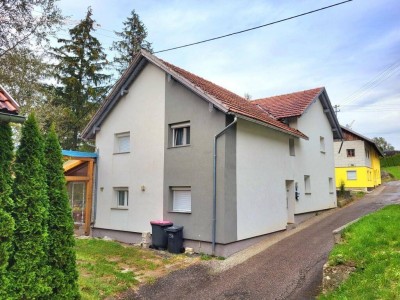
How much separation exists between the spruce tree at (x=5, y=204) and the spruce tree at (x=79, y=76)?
813 inches

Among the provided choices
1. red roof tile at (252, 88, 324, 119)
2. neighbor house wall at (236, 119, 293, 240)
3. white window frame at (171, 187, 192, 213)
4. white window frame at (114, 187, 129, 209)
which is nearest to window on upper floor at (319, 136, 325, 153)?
red roof tile at (252, 88, 324, 119)

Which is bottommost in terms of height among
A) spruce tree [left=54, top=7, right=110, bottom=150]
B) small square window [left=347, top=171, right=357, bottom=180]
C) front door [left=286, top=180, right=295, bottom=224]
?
front door [left=286, top=180, right=295, bottom=224]

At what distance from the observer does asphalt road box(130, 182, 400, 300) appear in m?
8.06

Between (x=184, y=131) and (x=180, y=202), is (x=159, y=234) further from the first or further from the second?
(x=184, y=131)

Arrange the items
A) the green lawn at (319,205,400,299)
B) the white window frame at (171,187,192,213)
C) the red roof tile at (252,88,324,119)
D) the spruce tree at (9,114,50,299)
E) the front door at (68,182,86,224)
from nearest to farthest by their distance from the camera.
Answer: the spruce tree at (9,114,50,299) < the green lawn at (319,205,400,299) < the white window frame at (171,187,192,213) < the red roof tile at (252,88,324,119) < the front door at (68,182,86,224)

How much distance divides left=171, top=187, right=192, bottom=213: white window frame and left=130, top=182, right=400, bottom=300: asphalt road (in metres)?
2.97

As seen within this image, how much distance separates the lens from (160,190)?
13648 mm

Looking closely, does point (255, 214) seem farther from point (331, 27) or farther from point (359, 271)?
point (331, 27)

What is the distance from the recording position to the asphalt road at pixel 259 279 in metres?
8.06

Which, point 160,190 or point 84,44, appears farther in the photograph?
point 84,44

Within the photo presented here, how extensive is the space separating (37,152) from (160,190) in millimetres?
8019

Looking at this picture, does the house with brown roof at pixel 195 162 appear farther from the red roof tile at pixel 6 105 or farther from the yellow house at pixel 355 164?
the yellow house at pixel 355 164

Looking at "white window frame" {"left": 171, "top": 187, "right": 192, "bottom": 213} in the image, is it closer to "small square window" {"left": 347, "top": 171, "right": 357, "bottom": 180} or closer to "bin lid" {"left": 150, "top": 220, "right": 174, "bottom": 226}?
"bin lid" {"left": 150, "top": 220, "right": 174, "bottom": 226}

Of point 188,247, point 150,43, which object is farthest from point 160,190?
point 150,43
